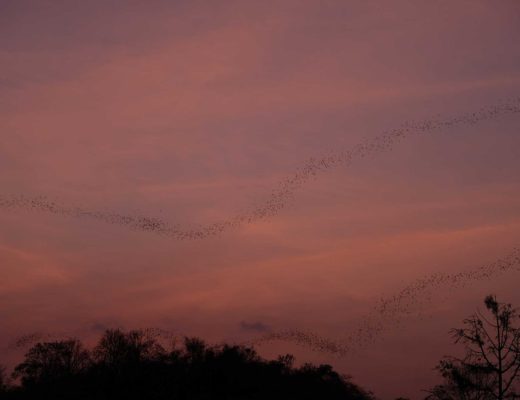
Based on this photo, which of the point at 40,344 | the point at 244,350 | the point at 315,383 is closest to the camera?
the point at 315,383

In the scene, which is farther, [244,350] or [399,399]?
[399,399]

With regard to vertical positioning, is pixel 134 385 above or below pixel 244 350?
below

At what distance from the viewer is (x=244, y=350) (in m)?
108

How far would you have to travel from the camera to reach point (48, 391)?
7675 centimetres

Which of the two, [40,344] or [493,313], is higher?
[40,344]

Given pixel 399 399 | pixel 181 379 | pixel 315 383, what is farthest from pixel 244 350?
pixel 399 399

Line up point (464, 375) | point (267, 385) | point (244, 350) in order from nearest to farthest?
point (464, 375), point (267, 385), point (244, 350)

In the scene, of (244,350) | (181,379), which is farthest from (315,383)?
(181,379)

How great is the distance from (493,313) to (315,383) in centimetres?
5991

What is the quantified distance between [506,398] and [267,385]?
46.7 meters

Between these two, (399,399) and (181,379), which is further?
(399,399)

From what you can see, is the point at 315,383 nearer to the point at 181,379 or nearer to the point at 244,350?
the point at 244,350

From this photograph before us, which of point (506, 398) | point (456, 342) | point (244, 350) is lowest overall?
point (506, 398)

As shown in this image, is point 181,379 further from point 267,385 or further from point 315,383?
point 315,383
